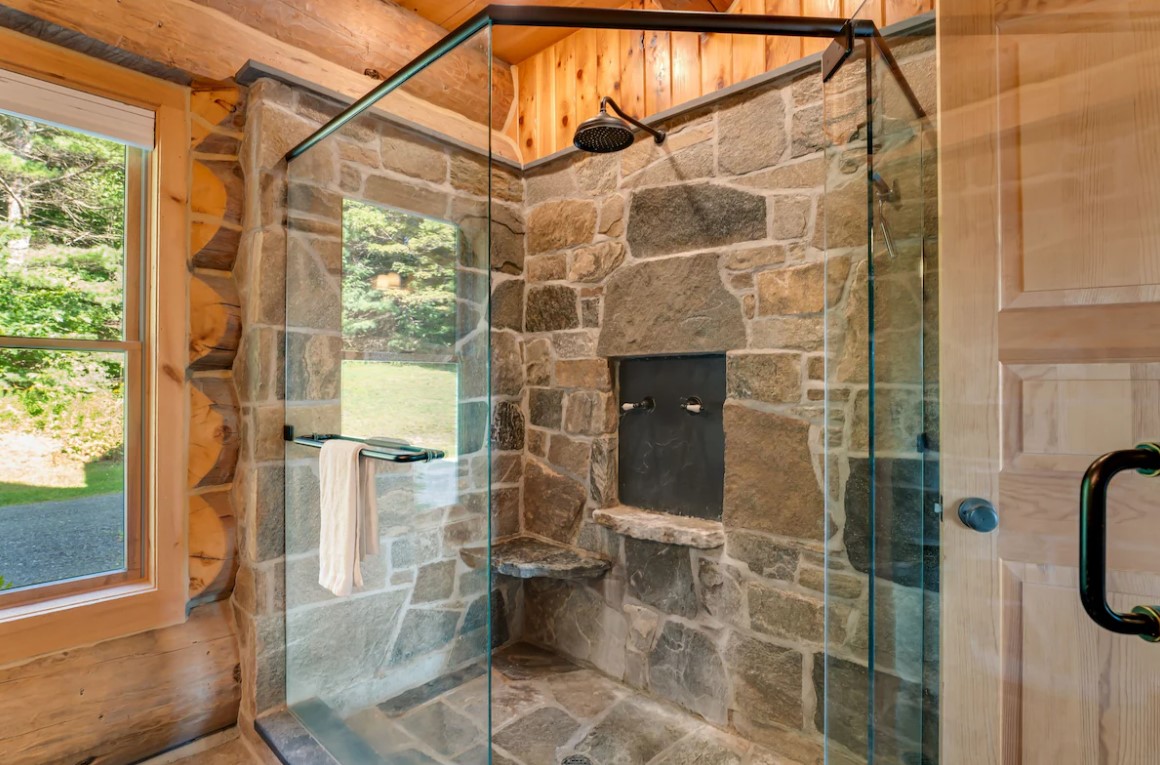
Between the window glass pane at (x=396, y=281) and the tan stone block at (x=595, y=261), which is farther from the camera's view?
the tan stone block at (x=595, y=261)

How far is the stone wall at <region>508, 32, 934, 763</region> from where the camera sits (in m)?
1.66

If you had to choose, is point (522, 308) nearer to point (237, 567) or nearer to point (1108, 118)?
point (237, 567)

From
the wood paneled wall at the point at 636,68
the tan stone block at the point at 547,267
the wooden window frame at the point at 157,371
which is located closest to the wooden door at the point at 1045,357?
the wood paneled wall at the point at 636,68

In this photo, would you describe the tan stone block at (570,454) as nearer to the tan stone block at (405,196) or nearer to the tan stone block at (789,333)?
the tan stone block at (789,333)

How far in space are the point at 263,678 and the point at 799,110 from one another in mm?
2531

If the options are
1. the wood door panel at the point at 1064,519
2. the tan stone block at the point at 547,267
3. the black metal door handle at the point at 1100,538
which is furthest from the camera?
the tan stone block at the point at 547,267

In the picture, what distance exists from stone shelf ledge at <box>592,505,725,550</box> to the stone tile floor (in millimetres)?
628

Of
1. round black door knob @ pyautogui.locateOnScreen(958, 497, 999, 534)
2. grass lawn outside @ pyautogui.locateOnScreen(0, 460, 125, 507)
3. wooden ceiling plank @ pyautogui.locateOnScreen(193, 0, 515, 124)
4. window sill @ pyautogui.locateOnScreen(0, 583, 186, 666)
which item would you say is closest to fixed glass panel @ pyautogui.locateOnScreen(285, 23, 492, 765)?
wooden ceiling plank @ pyautogui.locateOnScreen(193, 0, 515, 124)

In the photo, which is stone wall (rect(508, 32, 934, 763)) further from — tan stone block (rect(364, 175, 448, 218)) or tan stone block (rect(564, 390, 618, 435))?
tan stone block (rect(364, 175, 448, 218))

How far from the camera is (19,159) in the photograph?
1428 mm

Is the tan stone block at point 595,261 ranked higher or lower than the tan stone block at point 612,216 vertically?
lower

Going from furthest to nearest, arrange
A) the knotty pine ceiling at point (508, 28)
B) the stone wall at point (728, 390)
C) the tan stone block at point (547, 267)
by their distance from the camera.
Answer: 1. the tan stone block at point (547, 267)
2. the knotty pine ceiling at point (508, 28)
3. the stone wall at point (728, 390)

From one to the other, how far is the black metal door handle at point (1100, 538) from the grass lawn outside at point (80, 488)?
7.49ft

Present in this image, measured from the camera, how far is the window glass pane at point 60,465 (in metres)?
1.42
